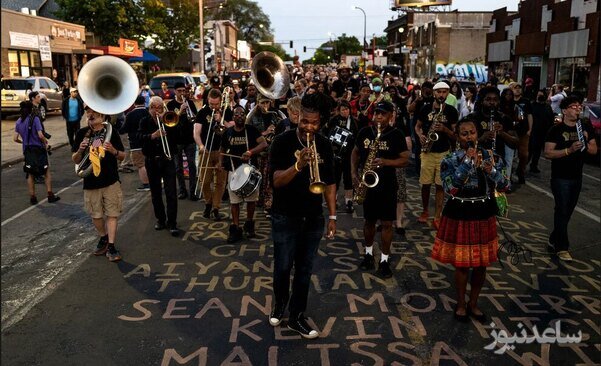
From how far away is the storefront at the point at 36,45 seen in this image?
88.9 ft

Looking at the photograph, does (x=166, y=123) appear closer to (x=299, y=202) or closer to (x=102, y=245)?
(x=102, y=245)

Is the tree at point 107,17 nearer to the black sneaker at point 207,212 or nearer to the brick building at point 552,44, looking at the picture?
the brick building at point 552,44

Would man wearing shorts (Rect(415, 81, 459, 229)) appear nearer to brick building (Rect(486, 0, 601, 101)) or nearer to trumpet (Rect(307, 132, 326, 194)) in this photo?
trumpet (Rect(307, 132, 326, 194))

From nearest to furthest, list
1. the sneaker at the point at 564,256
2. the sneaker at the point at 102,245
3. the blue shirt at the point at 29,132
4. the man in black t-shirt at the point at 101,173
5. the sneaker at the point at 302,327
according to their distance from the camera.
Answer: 1. the sneaker at the point at 302,327
2. the man in black t-shirt at the point at 101,173
3. the sneaker at the point at 564,256
4. the sneaker at the point at 102,245
5. the blue shirt at the point at 29,132

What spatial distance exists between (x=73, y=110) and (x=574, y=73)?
2054 centimetres

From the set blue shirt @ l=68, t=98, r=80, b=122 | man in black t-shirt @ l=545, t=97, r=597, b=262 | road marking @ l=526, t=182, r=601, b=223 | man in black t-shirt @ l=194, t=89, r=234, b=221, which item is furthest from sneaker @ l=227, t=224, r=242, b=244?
→ blue shirt @ l=68, t=98, r=80, b=122

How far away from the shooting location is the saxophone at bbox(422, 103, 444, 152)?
23.4 ft

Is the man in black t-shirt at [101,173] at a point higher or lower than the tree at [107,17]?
lower

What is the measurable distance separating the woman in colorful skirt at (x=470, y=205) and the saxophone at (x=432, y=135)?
2.51 metres

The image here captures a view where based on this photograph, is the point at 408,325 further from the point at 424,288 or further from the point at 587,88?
the point at 587,88

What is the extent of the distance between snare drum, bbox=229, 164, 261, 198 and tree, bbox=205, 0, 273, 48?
345 feet

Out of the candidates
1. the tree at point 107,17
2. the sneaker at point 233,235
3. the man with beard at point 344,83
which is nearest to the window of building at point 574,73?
the man with beard at point 344,83

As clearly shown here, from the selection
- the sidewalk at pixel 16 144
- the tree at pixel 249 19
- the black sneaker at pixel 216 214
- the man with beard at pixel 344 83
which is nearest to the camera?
the black sneaker at pixel 216 214

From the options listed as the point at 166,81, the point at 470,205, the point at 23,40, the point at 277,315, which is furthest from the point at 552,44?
the point at 23,40
